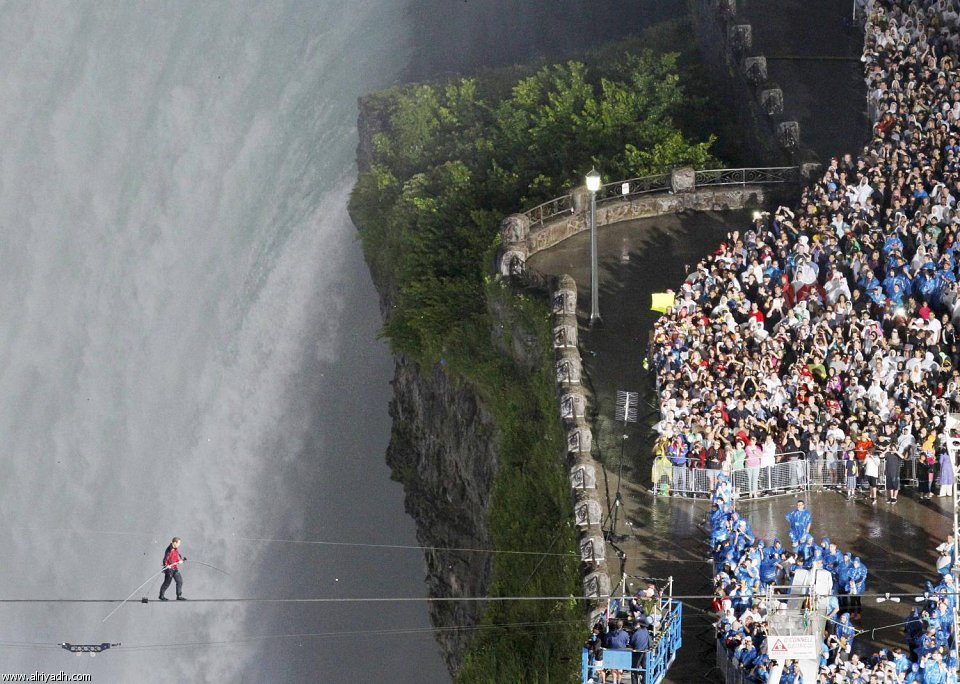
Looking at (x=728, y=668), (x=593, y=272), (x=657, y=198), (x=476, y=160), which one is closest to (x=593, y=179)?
(x=593, y=272)

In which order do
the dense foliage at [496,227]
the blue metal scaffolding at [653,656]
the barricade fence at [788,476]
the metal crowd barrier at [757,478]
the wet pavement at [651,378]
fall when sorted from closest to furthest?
1. the blue metal scaffolding at [653,656]
2. the wet pavement at [651,378]
3. the barricade fence at [788,476]
4. the metal crowd barrier at [757,478]
5. the dense foliage at [496,227]

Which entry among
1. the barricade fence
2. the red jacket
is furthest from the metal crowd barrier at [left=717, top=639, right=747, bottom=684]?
the red jacket

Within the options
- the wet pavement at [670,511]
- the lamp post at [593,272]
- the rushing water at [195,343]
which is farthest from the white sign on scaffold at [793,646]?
the rushing water at [195,343]

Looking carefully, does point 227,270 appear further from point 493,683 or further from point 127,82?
point 493,683

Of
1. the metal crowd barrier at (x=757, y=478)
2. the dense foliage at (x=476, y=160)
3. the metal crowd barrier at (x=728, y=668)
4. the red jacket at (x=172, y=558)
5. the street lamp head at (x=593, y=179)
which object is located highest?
the dense foliage at (x=476, y=160)

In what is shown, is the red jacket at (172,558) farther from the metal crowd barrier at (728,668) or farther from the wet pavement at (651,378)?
the metal crowd barrier at (728,668)

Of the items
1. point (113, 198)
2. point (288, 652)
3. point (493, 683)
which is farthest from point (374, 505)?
point (493, 683)

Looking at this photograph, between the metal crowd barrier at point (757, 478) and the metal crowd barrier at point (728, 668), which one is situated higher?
the metal crowd barrier at point (757, 478)
